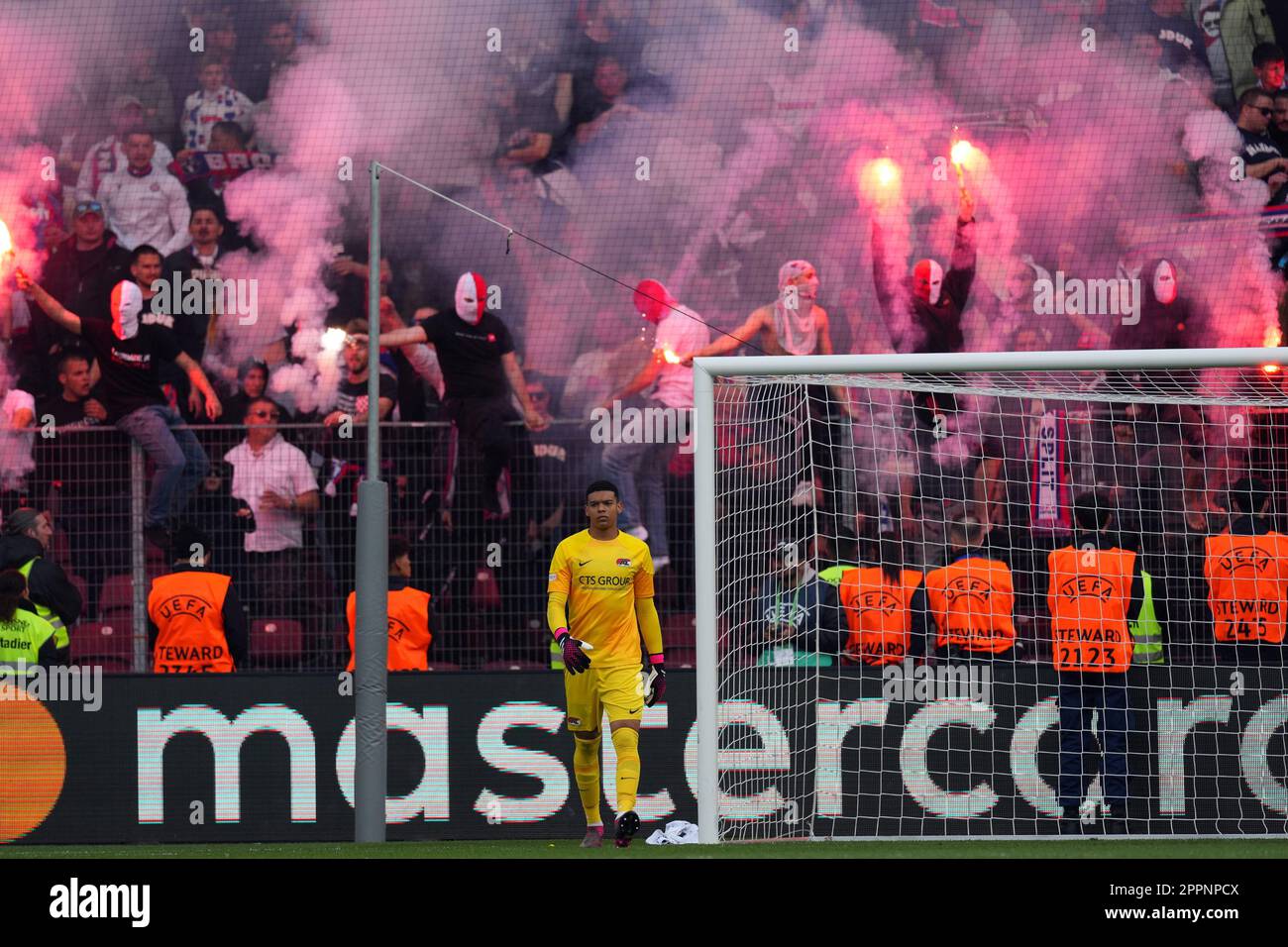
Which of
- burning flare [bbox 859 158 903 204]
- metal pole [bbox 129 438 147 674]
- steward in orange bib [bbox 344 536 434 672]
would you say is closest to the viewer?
steward in orange bib [bbox 344 536 434 672]

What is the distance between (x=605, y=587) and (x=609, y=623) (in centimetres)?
16

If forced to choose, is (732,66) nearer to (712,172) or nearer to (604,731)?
(712,172)

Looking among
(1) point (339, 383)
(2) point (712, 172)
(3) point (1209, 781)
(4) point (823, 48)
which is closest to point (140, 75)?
(1) point (339, 383)

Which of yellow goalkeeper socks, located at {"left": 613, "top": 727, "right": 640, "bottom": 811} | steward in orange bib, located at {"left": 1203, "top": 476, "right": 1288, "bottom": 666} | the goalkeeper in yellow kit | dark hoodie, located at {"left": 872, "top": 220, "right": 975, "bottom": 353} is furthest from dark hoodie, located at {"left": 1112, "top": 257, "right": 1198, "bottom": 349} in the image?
yellow goalkeeper socks, located at {"left": 613, "top": 727, "right": 640, "bottom": 811}

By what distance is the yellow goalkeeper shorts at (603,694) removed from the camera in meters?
7.12

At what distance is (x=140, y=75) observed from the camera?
12422 millimetres

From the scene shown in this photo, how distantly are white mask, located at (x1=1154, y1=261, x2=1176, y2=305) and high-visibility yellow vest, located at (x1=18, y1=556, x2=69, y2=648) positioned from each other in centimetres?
764

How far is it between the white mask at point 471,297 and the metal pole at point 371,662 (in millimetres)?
3103

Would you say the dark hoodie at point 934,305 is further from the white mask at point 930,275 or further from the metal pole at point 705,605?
the metal pole at point 705,605

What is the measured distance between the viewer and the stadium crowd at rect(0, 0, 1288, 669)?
984cm

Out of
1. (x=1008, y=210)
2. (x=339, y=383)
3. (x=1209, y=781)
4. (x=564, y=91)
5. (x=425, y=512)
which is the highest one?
(x=564, y=91)

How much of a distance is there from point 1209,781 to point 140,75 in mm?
8787

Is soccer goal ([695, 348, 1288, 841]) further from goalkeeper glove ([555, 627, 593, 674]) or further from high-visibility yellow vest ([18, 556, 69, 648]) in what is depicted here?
high-visibility yellow vest ([18, 556, 69, 648])
